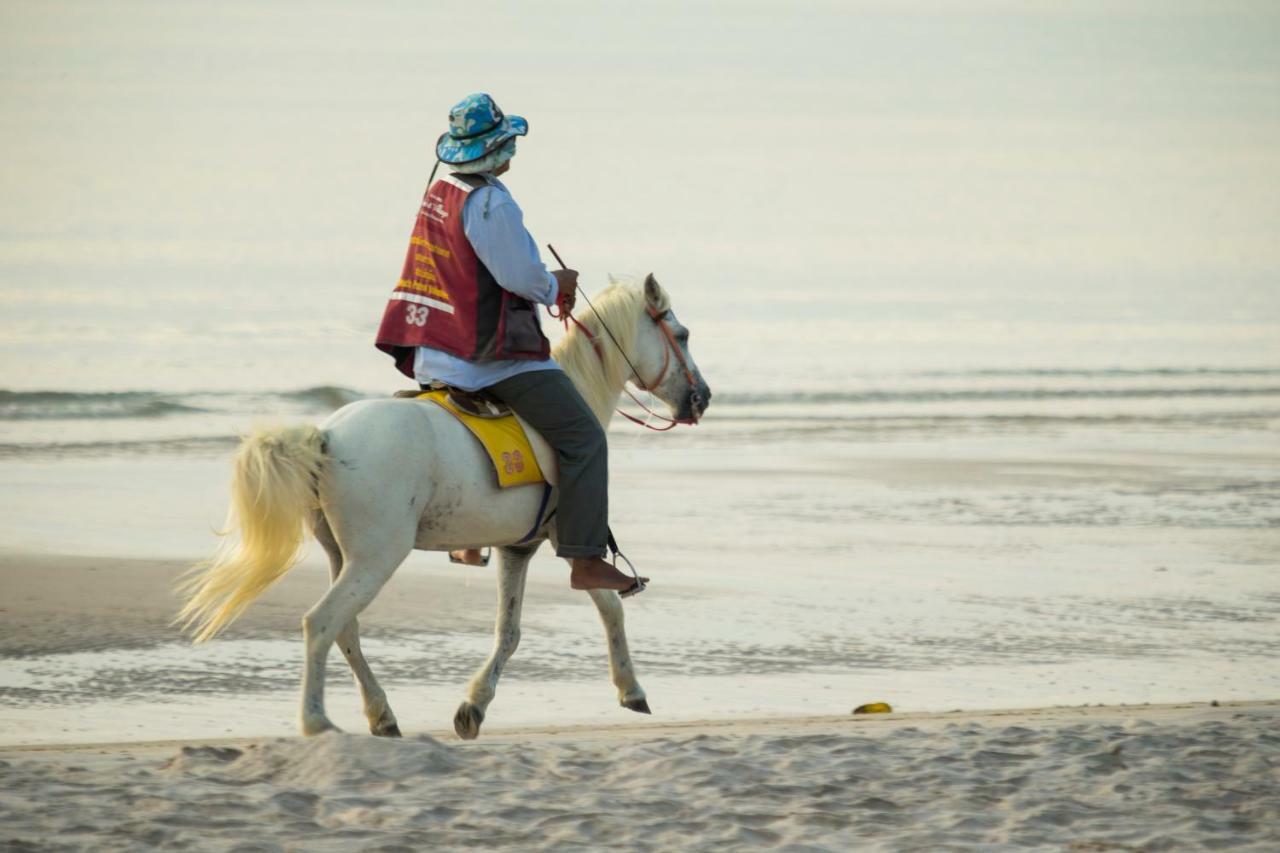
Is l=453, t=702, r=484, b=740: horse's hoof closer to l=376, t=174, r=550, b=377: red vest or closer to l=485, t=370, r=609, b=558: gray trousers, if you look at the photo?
l=485, t=370, r=609, b=558: gray trousers

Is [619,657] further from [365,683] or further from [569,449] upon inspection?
[365,683]

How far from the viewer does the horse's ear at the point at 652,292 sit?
727 cm

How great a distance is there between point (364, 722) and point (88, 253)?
53315 mm

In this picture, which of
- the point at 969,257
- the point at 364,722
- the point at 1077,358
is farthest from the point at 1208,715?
the point at 969,257

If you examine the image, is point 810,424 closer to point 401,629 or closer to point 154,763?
point 401,629

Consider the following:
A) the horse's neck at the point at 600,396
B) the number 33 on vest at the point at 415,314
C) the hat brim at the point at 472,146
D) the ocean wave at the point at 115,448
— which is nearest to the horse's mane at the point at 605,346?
the horse's neck at the point at 600,396

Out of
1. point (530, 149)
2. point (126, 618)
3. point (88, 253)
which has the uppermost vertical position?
point (530, 149)

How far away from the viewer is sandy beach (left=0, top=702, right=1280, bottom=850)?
4938mm

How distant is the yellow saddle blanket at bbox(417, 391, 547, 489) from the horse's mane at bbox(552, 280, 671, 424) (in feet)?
1.73

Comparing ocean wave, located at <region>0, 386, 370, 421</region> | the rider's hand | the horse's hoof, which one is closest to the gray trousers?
the rider's hand

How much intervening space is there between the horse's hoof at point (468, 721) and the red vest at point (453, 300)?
1.36 metres

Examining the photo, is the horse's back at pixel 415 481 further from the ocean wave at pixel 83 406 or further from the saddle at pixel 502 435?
the ocean wave at pixel 83 406

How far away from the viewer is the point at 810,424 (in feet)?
72.1

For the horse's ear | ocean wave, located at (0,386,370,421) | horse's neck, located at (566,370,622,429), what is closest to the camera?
horse's neck, located at (566,370,622,429)
